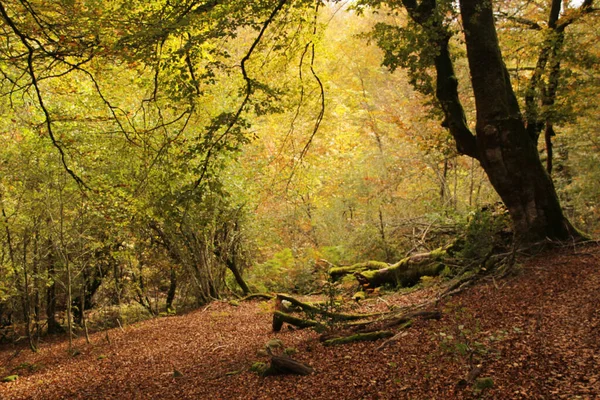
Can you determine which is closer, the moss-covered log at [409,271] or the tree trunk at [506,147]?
the tree trunk at [506,147]

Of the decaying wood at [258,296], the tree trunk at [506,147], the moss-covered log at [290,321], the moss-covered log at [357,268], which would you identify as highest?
the tree trunk at [506,147]

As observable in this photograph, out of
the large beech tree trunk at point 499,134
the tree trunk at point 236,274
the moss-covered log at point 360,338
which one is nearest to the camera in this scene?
the moss-covered log at point 360,338

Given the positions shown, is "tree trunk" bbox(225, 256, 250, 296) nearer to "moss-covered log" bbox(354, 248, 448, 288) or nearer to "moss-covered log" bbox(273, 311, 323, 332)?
"moss-covered log" bbox(354, 248, 448, 288)

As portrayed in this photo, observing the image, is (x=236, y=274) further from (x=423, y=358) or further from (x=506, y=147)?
(x=423, y=358)

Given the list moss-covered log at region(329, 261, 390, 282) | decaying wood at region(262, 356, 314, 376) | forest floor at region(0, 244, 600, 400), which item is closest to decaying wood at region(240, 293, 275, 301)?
moss-covered log at region(329, 261, 390, 282)

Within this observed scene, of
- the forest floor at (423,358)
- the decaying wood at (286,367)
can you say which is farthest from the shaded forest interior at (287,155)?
the forest floor at (423,358)

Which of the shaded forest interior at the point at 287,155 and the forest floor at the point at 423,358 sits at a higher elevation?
the shaded forest interior at the point at 287,155

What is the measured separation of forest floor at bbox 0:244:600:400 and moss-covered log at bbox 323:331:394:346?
0.14 metres

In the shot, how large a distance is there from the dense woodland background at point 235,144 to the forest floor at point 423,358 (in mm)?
1781

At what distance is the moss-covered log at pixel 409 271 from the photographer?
1059 centimetres

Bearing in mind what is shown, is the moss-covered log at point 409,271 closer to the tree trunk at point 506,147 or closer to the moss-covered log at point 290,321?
the tree trunk at point 506,147

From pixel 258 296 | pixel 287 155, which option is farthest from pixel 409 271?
pixel 287 155

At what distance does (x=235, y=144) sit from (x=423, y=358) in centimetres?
428

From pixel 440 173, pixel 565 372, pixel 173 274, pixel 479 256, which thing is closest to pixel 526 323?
pixel 565 372
